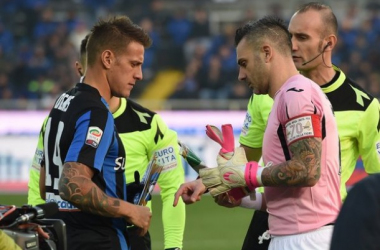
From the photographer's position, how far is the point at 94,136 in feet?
13.9

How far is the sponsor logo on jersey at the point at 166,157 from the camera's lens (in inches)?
236

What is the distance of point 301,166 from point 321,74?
1.64m

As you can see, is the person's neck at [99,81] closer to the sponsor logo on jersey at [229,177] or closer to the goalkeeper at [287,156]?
the goalkeeper at [287,156]

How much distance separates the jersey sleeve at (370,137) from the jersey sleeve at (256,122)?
65 cm

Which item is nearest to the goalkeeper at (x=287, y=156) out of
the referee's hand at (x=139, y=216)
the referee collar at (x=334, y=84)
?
the referee's hand at (x=139, y=216)

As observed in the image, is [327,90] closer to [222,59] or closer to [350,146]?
[350,146]

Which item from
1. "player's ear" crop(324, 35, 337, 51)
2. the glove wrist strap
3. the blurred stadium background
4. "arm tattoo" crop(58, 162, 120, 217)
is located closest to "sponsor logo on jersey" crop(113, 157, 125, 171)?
"arm tattoo" crop(58, 162, 120, 217)

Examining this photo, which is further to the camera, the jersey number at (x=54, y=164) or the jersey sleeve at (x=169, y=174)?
the jersey sleeve at (x=169, y=174)

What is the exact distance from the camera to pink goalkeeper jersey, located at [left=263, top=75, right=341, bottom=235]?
4.12 metres

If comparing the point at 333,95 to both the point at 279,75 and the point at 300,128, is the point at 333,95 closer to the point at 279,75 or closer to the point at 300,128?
the point at 279,75

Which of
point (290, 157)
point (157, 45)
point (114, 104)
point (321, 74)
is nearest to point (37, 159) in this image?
point (114, 104)

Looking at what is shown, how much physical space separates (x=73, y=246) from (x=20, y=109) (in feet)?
39.5

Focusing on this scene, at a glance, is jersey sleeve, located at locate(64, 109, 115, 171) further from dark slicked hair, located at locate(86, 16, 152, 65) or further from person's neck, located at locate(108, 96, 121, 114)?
person's neck, located at locate(108, 96, 121, 114)

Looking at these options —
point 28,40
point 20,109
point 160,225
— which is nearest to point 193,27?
point 28,40
